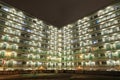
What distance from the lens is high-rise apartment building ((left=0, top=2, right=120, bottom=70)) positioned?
45656 mm

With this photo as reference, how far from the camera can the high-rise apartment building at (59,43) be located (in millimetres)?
45656

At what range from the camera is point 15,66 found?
1829 inches

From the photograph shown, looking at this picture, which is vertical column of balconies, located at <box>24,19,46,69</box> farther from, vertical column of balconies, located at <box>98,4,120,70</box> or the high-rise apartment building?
vertical column of balconies, located at <box>98,4,120,70</box>

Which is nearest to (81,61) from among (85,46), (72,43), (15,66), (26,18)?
(85,46)

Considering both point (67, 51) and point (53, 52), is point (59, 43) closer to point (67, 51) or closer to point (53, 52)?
point (53, 52)

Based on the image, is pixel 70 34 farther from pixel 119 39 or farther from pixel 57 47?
pixel 119 39

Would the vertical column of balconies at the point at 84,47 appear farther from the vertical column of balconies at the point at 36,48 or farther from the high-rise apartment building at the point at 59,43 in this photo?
the vertical column of balconies at the point at 36,48

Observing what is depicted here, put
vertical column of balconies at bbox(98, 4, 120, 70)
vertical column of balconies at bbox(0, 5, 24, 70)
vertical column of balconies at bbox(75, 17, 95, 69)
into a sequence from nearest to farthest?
1. vertical column of balconies at bbox(98, 4, 120, 70)
2. vertical column of balconies at bbox(0, 5, 24, 70)
3. vertical column of balconies at bbox(75, 17, 95, 69)

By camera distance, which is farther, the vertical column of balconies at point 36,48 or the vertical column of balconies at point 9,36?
the vertical column of balconies at point 36,48

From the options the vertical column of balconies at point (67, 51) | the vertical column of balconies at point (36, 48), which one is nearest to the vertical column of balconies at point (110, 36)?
the vertical column of balconies at point (67, 51)

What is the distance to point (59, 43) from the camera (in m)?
72.2

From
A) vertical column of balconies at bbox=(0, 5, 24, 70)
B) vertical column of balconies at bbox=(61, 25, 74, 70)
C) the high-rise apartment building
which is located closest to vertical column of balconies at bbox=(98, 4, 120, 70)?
the high-rise apartment building

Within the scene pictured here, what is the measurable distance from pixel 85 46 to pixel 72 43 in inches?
418

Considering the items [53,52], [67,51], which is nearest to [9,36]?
[53,52]
